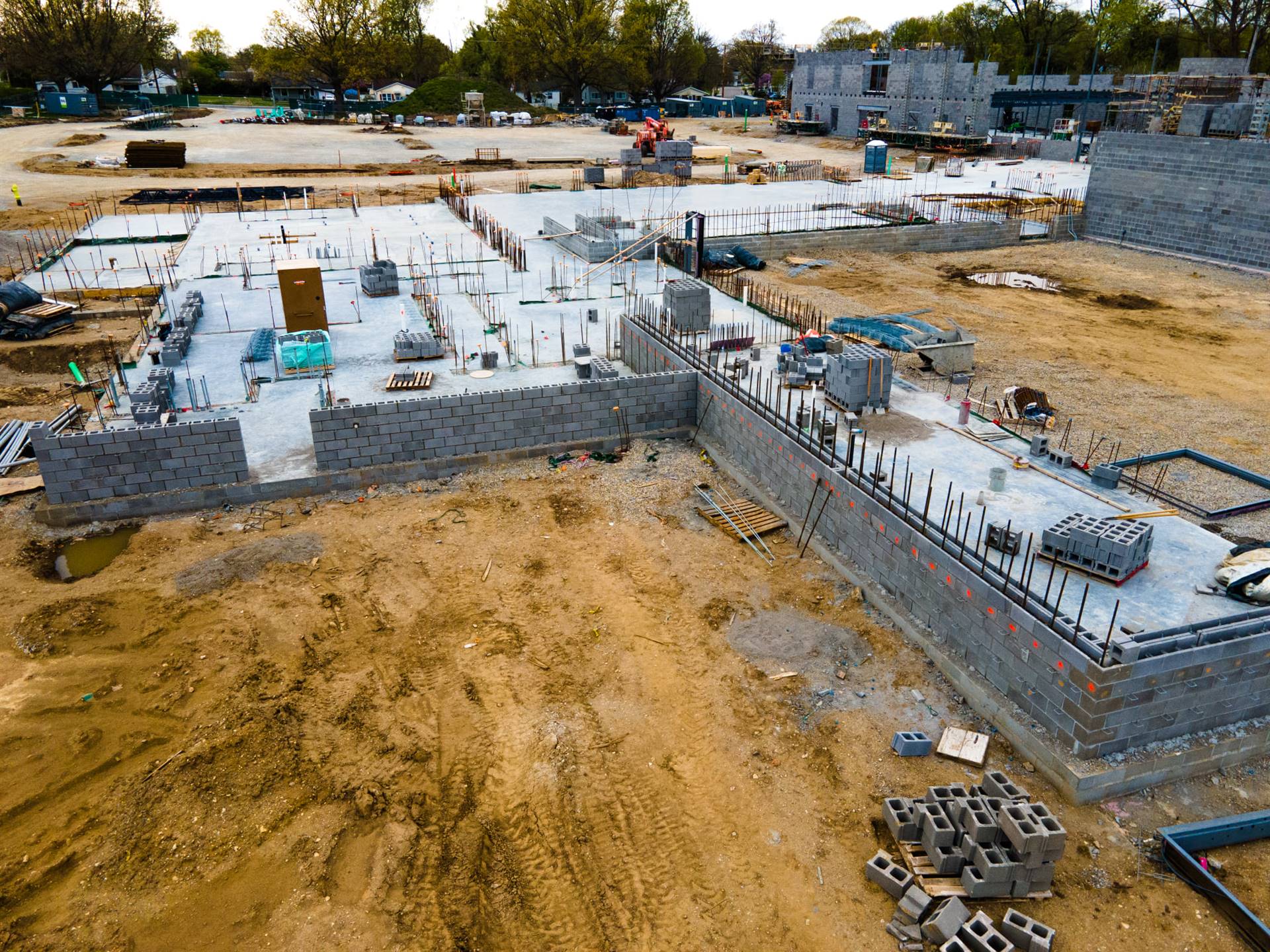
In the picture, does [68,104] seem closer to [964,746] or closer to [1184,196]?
[1184,196]

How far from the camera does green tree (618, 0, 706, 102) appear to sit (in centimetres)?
10006

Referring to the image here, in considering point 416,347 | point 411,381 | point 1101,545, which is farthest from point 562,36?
point 1101,545

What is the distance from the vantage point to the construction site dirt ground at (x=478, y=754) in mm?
8102

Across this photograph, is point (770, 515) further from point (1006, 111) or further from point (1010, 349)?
point (1006, 111)

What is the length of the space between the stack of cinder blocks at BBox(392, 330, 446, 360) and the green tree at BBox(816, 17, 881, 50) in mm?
131552

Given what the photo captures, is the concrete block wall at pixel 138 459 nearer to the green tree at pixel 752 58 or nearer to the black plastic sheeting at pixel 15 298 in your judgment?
the black plastic sheeting at pixel 15 298

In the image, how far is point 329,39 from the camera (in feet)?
278

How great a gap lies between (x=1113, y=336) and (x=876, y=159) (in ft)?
100

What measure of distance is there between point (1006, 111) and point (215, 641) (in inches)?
3228

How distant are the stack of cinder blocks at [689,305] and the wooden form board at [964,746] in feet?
40.5

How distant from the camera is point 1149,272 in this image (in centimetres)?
3222

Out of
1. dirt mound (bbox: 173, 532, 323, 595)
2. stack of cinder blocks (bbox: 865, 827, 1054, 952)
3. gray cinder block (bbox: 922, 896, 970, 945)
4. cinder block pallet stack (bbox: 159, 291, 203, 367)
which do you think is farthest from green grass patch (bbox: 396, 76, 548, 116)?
gray cinder block (bbox: 922, 896, 970, 945)

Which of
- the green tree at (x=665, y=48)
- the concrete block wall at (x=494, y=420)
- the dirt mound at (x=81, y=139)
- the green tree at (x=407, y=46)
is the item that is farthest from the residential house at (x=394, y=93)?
the concrete block wall at (x=494, y=420)

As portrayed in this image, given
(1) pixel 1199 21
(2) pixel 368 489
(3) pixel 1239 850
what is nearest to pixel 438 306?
(2) pixel 368 489
